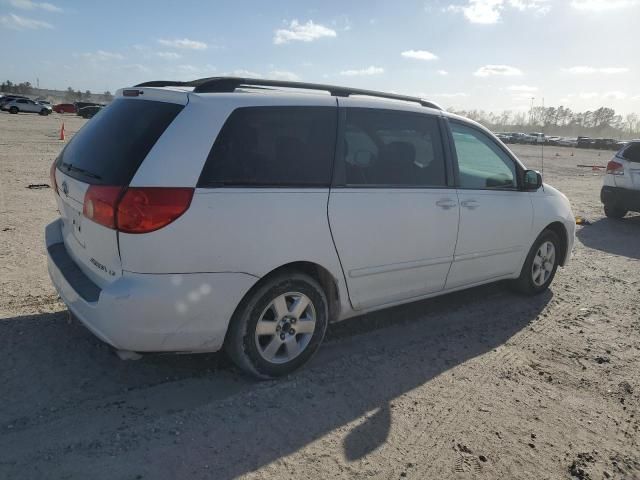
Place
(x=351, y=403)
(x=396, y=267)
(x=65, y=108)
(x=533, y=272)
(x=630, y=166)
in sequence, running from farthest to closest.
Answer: (x=65, y=108), (x=630, y=166), (x=533, y=272), (x=396, y=267), (x=351, y=403)

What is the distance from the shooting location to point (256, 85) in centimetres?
361

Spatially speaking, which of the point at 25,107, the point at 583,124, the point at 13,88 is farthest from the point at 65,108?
the point at 583,124

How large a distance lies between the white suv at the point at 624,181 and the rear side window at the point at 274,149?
898cm

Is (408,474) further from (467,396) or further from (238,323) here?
(238,323)

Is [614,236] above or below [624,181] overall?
below

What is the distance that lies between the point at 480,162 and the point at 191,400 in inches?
128

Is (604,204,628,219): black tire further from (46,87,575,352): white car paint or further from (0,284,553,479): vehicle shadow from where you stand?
(46,87,575,352): white car paint

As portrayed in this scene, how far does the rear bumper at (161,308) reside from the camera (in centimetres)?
295

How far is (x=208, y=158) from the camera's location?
3.09 meters

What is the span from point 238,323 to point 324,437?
2.83 ft

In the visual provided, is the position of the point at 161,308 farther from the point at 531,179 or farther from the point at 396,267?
the point at 531,179

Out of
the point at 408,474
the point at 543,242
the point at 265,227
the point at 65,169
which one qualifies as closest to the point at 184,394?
the point at 265,227

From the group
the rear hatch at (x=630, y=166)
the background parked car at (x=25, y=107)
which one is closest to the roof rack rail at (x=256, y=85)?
the rear hatch at (x=630, y=166)

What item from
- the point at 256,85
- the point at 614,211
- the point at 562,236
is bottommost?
the point at 614,211
